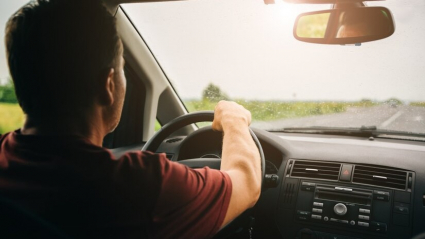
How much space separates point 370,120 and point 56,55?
3273 mm

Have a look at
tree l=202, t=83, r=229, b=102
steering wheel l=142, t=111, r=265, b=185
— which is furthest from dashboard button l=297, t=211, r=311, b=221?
tree l=202, t=83, r=229, b=102

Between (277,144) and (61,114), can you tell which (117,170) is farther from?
(277,144)

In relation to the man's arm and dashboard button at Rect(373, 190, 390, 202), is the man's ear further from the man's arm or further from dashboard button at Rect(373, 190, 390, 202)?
dashboard button at Rect(373, 190, 390, 202)

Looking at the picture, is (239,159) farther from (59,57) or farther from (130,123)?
(130,123)

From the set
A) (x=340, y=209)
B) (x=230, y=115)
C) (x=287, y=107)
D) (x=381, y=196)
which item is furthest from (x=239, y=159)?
(x=287, y=107)

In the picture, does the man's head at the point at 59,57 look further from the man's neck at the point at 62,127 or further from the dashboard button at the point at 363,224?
the dashboard button at the point at 363,224

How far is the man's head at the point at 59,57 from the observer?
5.26ft

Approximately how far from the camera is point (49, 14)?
163cm

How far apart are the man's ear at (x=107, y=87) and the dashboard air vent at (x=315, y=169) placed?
1.87 meters

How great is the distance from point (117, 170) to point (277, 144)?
1990 millimetres

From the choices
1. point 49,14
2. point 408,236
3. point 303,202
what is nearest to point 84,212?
point 49,14

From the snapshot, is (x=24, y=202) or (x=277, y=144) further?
(x=277, y=144)

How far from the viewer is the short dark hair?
160cm

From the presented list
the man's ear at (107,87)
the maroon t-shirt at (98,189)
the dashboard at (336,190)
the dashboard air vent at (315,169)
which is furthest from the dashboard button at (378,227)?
the man's ear at (107,87)
